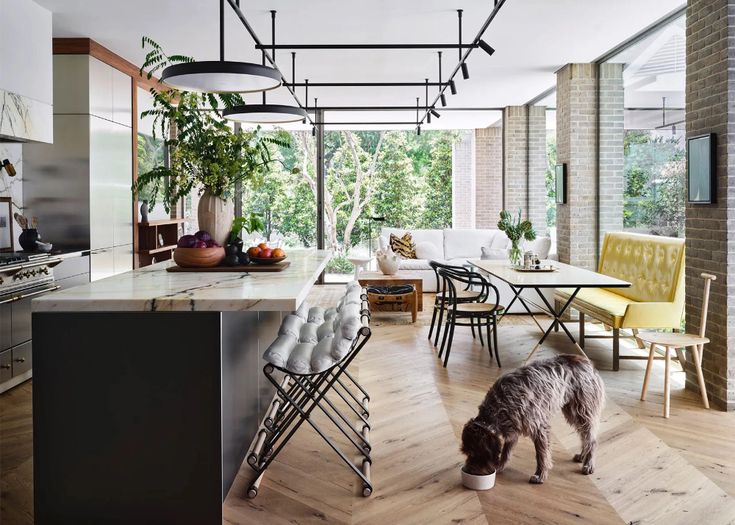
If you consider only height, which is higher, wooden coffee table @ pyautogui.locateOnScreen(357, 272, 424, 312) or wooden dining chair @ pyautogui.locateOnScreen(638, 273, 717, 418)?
wooden coffee table @ pyautogui.locateOnScreen(357, 272, 424, 312)

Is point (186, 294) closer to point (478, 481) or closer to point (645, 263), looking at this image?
point (478, 481)

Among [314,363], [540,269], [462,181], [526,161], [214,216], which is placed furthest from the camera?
[462,181]

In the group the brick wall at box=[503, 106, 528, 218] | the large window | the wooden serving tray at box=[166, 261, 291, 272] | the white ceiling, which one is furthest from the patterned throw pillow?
the wooden serving tray at box=[166, 261, 291, 272]

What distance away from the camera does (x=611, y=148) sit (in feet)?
24.6

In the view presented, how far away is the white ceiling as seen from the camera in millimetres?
5453

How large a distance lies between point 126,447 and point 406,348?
388cm

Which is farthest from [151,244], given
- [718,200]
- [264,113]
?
[718,200]

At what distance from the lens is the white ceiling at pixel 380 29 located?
17.9 feet

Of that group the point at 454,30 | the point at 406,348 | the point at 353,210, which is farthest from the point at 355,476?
the point at 353,210

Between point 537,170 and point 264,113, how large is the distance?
260 inches

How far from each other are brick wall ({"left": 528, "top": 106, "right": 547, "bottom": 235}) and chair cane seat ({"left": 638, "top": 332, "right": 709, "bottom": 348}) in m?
5.99

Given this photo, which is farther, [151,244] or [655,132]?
[151,244]

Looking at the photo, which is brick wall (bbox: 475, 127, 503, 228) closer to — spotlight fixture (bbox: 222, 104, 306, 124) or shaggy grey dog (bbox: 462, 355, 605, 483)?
spotlight fixture (bbox: 222, 104, 306, 124)

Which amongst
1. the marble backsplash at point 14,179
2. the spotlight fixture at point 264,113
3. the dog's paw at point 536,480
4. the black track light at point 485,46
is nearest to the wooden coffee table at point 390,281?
the spotlight fixture at point 264,113
